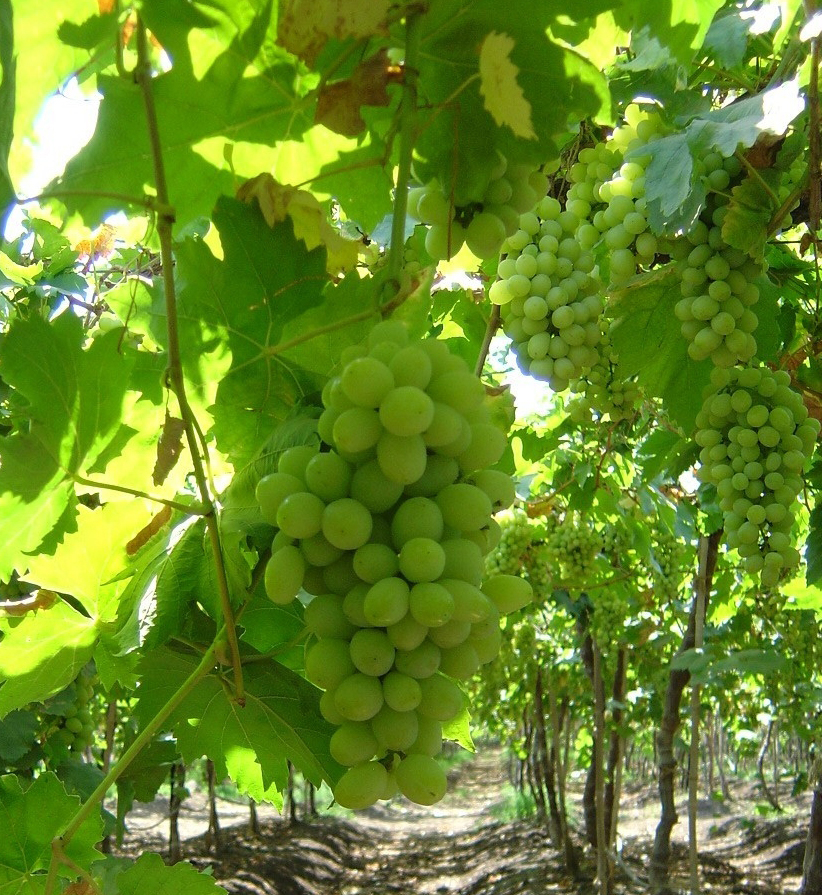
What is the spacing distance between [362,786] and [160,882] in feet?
1.91

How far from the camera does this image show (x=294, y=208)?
1.03m

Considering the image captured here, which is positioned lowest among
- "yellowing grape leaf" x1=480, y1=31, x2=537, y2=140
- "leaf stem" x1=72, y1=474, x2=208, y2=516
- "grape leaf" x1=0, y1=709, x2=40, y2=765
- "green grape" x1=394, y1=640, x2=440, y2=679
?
"grape leaf" x1=0, y1=709, x2=40, y2=765

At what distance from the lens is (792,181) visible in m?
1.68

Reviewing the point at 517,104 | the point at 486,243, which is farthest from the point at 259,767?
the point at 517,104

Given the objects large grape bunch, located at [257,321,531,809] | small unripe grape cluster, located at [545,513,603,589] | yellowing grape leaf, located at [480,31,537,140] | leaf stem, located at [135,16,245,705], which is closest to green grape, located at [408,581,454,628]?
large grape bunch, located at [257,321,531,809]

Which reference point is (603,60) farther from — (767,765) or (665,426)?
(767,765)

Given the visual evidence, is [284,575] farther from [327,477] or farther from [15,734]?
[15,734]

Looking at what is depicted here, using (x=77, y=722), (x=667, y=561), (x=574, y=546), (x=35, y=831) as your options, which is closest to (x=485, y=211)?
(x=35, y=831)

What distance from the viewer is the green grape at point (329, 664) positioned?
0.71 m

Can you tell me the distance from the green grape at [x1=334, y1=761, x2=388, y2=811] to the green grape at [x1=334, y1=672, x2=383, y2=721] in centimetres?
4

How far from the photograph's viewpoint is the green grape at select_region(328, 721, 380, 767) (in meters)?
0.70

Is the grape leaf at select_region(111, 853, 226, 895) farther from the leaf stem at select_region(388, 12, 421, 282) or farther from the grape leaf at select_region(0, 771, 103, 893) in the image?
the leaf stem at select_region(388, 12, 421, 282)

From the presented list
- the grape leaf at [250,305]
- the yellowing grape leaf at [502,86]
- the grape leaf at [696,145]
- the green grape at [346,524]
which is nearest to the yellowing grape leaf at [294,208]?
the grape leaf at [250,305]

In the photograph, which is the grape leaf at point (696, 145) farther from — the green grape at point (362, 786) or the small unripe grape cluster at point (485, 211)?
the green grape at point (362, 786)
